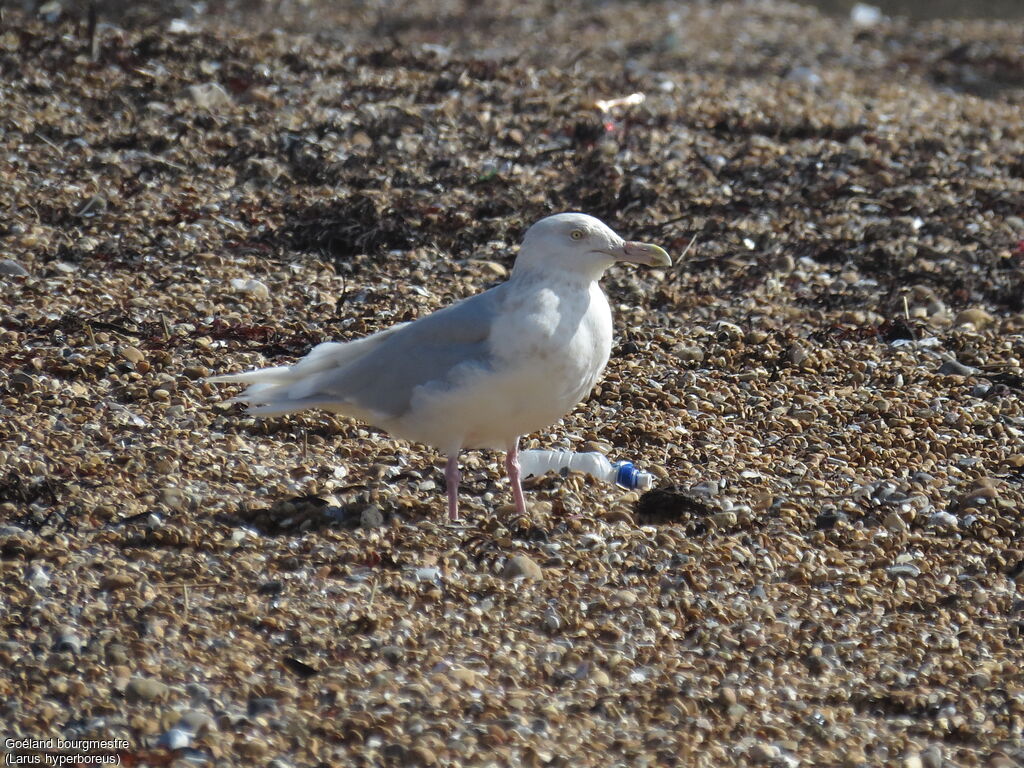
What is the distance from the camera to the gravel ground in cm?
373

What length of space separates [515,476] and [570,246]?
32.3 inches

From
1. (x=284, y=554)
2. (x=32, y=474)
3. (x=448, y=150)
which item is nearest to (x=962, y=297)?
(x=448, y=150)

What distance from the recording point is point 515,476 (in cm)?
486

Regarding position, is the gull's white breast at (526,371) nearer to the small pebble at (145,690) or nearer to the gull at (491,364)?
the gull at (491,364)

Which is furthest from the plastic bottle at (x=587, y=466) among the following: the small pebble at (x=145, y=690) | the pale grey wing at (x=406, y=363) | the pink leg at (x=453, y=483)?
the small pebble at (x=145, y=690)

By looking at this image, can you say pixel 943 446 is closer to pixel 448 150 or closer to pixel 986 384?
pixel 986 384

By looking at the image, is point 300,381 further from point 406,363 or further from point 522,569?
point 522,569

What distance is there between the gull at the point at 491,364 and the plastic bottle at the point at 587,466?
0.38m

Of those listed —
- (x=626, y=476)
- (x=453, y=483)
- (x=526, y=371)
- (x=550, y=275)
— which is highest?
(x=550, y=275)

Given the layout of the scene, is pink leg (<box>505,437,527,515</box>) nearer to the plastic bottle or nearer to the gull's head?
the plastic bottle

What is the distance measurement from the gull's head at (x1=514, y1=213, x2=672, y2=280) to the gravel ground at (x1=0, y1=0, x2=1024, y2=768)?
0.83 m

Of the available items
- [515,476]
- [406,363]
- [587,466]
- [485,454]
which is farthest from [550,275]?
[485,454]

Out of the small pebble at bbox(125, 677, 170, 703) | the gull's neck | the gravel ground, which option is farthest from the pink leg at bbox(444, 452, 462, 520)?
the small pebble at bbox(125, 677, 170, 703)

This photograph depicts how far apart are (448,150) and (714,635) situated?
199 inches
